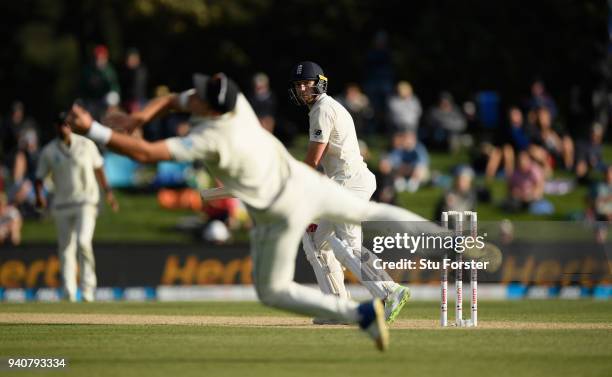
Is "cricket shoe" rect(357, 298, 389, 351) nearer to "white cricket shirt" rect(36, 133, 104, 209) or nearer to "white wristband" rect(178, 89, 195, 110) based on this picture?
"white wristband" rect(178, 89, 195, 110)

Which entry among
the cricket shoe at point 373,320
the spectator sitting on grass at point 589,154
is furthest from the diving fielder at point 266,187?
the spectator sitting on grass at point 589,154

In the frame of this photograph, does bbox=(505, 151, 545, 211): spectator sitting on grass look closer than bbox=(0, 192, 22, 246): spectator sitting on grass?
No

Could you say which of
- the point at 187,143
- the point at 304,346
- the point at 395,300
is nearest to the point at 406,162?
the point at 395,300

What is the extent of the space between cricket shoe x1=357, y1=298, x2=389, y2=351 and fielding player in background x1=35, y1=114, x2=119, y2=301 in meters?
9.48

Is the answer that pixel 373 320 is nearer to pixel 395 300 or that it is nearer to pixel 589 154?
pixel 395 300

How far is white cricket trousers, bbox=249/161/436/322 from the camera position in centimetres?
1100

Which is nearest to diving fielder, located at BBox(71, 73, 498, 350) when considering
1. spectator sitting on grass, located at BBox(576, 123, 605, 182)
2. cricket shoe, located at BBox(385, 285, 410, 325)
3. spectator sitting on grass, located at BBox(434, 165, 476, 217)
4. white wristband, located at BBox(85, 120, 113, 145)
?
white wristband, located at BBox(85, 120, 113, 145)

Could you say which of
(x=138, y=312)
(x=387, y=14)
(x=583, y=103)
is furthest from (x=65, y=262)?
(x=387, y=14)

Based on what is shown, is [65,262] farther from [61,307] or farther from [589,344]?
[589,344]

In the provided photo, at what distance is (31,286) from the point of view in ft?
75.0

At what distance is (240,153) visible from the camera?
35.6ft

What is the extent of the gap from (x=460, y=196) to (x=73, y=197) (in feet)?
25.0

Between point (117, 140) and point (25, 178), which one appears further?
point (25, 178)

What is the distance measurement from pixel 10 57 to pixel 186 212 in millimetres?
17323
